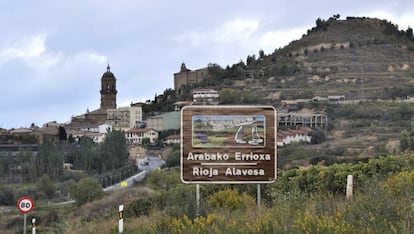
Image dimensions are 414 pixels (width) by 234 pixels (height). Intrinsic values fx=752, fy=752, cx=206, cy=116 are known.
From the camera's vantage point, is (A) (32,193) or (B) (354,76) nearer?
(A) (32,193)

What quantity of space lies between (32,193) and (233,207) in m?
45.2

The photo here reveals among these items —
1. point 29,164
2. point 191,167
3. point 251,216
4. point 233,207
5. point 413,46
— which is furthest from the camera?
point 413,46

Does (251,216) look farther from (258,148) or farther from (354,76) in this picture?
(354,76)

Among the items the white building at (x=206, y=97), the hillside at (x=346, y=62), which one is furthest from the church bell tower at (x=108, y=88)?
the white building at (x=206, y=97)

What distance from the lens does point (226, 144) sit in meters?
12.2

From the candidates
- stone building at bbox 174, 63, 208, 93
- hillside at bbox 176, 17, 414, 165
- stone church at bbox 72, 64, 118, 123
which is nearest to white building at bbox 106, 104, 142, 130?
stone church at bbox 72, 64, 118, 123

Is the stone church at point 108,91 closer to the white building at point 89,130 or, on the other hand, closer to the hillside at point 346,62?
the white building at point 89,130

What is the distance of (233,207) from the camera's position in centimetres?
1347

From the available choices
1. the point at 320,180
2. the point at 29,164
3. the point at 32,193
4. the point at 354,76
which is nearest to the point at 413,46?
the point at 354,76

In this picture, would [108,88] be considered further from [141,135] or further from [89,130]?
[141,135]

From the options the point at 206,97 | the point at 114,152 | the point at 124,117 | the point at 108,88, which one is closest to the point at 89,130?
the point at 124,117

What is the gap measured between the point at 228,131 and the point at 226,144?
0.74 feet

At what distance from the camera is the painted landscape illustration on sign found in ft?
39.8

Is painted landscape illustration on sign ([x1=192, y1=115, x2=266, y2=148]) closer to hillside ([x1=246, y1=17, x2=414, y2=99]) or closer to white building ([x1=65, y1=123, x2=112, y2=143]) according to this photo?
hillside ([x1=246, y1=17, x2=414, y2=99])
